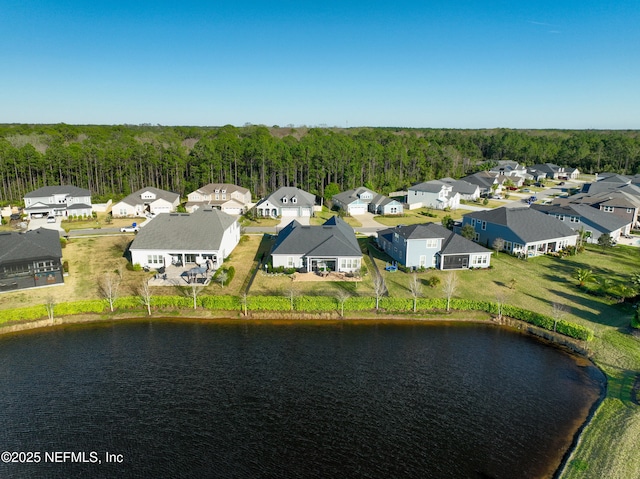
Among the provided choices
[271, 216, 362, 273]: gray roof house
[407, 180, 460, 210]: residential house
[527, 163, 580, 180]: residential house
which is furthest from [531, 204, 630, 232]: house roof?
[527, 163, 580, 180]: residential house

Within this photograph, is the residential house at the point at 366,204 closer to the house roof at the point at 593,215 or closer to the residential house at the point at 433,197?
the residential house at the point at 433,197

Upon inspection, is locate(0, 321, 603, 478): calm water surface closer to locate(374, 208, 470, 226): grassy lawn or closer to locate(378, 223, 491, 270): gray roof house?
locate(378, 223, 491, 270): gray roof house

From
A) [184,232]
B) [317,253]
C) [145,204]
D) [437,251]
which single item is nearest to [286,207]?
[145,204]

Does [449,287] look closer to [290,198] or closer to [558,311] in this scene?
[558,311]

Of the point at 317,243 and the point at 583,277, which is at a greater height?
the point at 317,243

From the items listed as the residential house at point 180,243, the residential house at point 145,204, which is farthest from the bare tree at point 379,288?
the residential house at point 145,204
